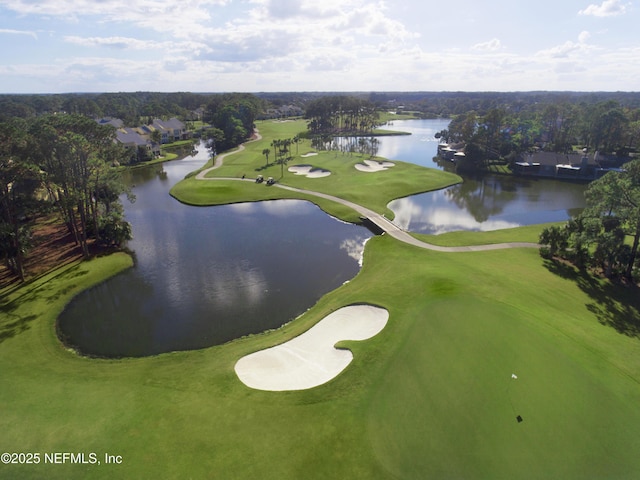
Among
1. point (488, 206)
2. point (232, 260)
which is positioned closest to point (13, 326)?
point (232, 260)

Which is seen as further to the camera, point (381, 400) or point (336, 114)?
point (336, 114)

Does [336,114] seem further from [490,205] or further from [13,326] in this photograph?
[13,326]

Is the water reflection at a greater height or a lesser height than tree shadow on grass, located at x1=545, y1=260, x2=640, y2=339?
greater

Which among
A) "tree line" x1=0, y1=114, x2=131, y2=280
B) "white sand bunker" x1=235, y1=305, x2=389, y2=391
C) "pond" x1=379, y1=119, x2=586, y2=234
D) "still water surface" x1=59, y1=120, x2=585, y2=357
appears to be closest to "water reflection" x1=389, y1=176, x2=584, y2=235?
"pond" x1=379, y1=119, x2=586, y2=234

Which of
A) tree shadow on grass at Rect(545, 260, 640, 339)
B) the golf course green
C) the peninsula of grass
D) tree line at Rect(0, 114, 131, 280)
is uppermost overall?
tree line at Rect(0, 114, 131, 280)

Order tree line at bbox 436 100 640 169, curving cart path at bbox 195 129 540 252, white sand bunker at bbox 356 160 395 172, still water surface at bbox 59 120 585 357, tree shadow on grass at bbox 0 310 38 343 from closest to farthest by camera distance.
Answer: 1. tree shadow on grass at bbox 0 310 38 343
2. still water surface at bbox 59 120 585 357
3. curving cart path at bbox 195 129 540 252
4. white sand bunker at bbox 356 160 395 172
5. tree line at bbox 436 100 640 169

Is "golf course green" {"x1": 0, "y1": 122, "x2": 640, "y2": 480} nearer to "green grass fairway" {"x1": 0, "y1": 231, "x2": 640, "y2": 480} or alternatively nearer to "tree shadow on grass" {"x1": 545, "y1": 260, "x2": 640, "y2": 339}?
"green grass fairway" {"x1": 0, "y1": 231, "x2": 640, "y2": 480}

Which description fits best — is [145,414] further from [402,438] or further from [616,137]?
[616,137]
